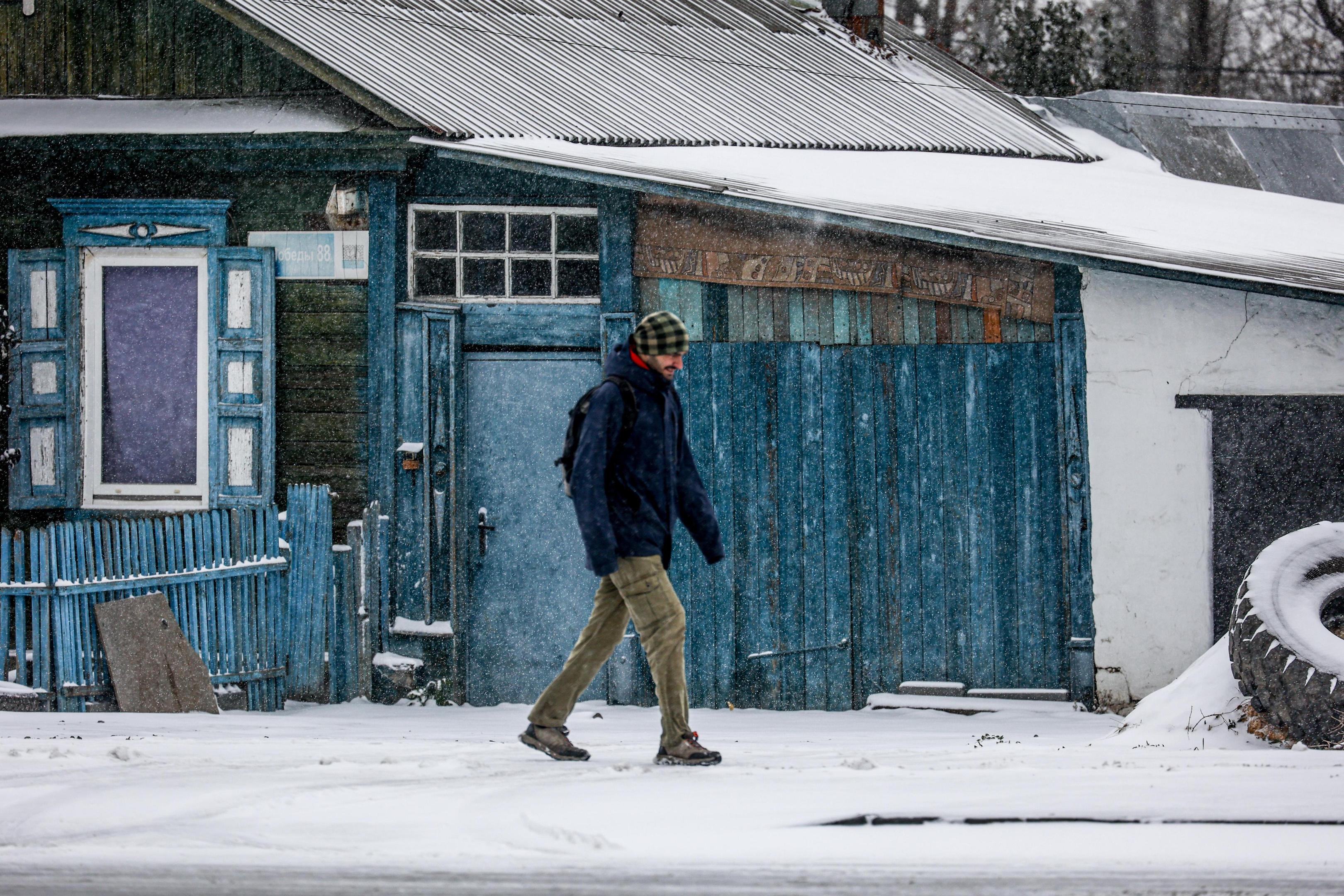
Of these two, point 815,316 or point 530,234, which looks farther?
point 530,234

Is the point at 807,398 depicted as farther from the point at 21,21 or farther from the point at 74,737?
the point at 21,21

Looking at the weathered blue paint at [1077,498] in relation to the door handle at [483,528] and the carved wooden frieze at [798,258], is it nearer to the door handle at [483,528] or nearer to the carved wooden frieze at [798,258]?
the carved wooden frieze at [798,258]

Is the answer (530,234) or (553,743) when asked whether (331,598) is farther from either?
(553,743)

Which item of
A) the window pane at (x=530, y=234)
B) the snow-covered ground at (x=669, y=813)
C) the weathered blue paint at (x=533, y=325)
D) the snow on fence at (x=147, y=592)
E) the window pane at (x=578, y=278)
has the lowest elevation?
the snow-covered ground at (x=669, y=813)

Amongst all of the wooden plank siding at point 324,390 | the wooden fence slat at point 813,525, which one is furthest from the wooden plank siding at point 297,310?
the wooden fence slat at point 813,525

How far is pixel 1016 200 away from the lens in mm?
9445

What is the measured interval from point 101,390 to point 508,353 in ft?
8.55

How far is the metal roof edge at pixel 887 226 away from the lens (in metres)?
7.87

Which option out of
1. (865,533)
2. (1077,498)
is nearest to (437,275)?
(865,533)

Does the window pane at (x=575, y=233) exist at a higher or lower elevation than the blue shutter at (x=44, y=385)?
higher

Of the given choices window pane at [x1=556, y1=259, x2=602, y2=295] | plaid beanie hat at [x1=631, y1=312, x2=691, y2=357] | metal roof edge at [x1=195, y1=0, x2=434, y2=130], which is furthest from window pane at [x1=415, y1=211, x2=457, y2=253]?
plaid beanie hat at [x1=631, y1=312, x2=691, y2=357]

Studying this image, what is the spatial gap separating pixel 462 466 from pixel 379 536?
2.15 ft

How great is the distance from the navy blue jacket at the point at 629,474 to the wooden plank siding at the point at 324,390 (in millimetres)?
3900

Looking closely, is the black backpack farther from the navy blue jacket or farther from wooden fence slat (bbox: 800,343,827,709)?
wooden fence slat (bbox: 800,343,827,709)
